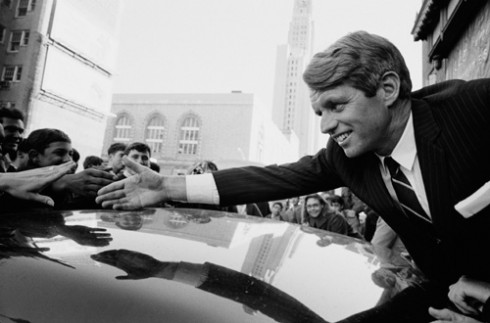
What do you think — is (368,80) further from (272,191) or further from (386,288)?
(386,288)

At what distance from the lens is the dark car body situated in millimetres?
625

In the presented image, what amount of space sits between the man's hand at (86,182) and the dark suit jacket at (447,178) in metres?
1.18

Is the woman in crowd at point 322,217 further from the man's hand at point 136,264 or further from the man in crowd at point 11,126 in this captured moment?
the man's hand at point 136,264

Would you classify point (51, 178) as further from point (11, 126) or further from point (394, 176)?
point (11, 126)

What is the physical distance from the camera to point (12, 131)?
4.14 meters

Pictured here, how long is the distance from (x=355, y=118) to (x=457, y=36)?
22.5ft

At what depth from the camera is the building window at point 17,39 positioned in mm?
23578

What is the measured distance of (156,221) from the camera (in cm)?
125

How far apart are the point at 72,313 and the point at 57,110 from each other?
91.7ft

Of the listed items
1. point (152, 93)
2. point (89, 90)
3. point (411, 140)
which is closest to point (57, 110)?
point (89, 90)

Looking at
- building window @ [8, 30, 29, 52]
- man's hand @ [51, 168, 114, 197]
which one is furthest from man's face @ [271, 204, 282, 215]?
building window @ [8, 30, 29, 52]

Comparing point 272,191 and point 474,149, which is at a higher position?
point 474,149

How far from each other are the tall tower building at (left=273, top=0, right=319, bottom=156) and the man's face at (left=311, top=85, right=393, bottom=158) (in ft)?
298

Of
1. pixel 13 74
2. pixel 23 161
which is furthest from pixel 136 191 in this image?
pixel 13 74
